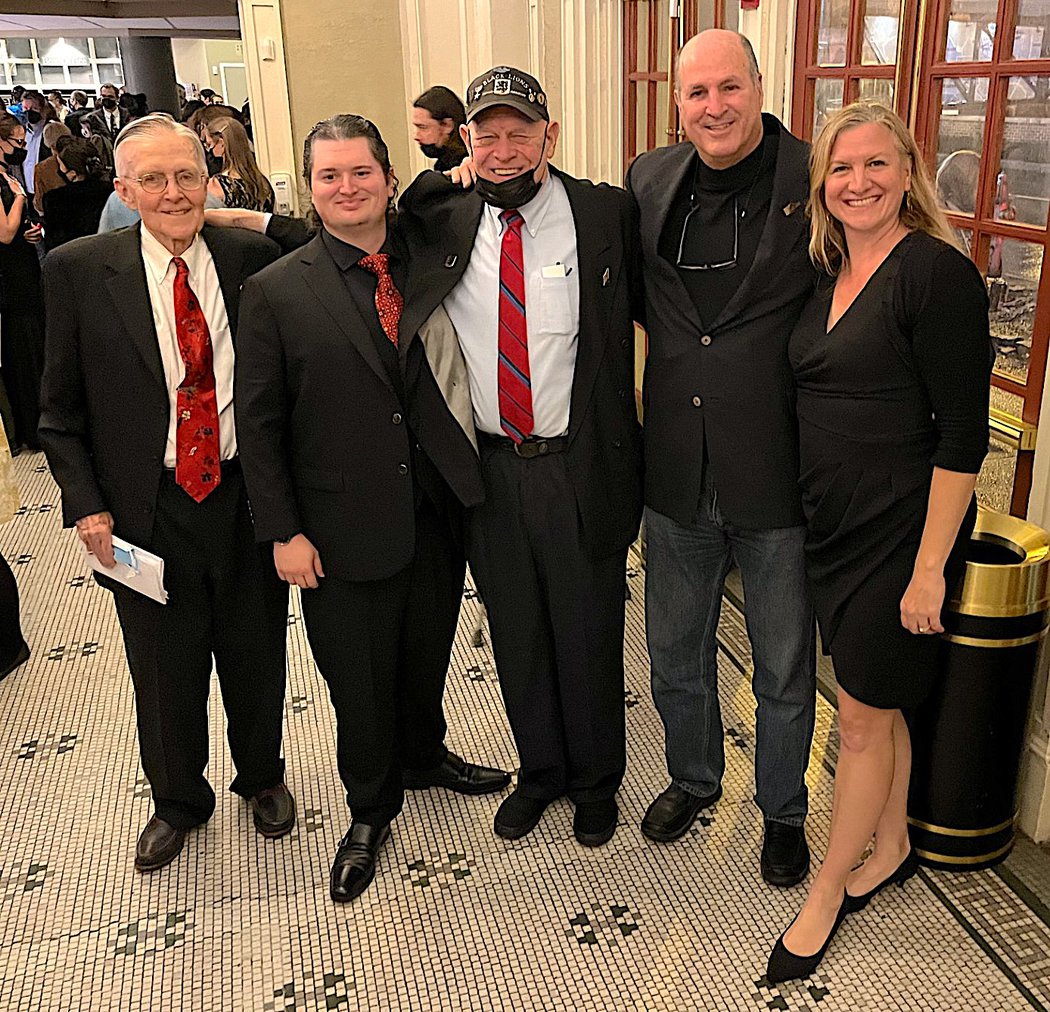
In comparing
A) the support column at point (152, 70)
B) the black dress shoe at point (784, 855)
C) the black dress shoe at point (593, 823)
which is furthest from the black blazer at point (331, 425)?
the support column at point (152, 70)

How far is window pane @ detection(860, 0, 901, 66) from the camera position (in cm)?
283

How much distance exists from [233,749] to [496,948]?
832mm

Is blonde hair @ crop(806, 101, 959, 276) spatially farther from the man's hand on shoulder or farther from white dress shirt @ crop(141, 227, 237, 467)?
the man's hand on shoulder

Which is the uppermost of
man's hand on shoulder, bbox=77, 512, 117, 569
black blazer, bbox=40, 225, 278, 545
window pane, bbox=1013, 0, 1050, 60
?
window pane, bbox=1013, 0, 1050, 60

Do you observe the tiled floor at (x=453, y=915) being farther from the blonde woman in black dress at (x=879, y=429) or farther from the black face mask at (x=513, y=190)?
the black face mask at (x=513, y=190)

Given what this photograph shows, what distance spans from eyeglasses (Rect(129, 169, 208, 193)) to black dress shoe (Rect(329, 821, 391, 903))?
1490 mm

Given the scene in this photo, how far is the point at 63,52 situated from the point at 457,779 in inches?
1103

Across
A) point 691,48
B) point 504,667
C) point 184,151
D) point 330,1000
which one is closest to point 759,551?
point 504,667

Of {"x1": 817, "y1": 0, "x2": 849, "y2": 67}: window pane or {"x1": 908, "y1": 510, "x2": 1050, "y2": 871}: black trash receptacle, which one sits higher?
{"x1": 817, "y1": 0, "x2": 849, "y2": 67}: window pane

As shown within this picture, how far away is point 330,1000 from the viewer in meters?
2.14

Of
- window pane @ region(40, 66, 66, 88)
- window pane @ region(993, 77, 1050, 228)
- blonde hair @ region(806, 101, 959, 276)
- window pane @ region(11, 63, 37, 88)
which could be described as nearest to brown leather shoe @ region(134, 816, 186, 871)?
blonde hair @ region(806, 101, 959, 276)

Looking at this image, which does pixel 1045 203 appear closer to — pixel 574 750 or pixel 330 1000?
pixel 574 750

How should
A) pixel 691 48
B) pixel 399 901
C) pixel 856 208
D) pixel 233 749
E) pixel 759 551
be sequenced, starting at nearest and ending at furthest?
pixel 856 208 → pixel 691 48 → pixel 759 551 → pixel 399 901 → pixel 233 749

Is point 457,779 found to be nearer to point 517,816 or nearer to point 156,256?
point 517,816
